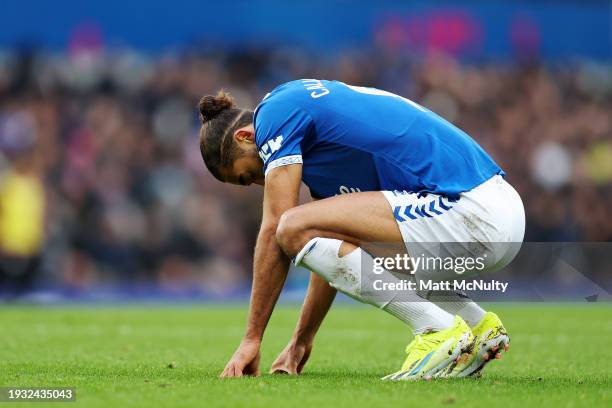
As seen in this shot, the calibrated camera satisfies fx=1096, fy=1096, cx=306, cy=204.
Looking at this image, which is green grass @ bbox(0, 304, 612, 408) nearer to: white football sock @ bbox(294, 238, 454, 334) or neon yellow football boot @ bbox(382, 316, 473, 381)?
neon yellow football boot @ bbox(382, 316, 473, 381)

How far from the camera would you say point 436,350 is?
573 cm

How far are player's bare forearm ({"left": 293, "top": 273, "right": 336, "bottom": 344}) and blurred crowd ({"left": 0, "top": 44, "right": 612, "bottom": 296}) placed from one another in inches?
403

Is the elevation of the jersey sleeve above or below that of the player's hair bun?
below

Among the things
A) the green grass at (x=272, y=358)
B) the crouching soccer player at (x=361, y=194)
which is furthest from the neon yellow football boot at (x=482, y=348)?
the green grass at (x=272, y=358)

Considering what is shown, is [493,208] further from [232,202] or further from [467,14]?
[467,14]

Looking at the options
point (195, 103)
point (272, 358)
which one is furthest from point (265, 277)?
point (195, 103)

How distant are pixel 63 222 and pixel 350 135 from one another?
11.3 meters

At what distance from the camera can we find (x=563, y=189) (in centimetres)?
1834

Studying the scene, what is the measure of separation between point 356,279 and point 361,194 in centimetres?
48

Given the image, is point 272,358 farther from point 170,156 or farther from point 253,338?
point 170,156

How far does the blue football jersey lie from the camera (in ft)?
19.5

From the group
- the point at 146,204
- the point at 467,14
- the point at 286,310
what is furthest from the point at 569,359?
the point at 467,14

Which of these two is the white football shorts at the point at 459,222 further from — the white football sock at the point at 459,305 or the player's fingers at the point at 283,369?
the player's fingers at the point at 283,369

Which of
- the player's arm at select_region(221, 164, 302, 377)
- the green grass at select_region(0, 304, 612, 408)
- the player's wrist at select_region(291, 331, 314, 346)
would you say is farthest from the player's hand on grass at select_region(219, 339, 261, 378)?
the player's wrist at select_region(291, 331, 314, 346)
